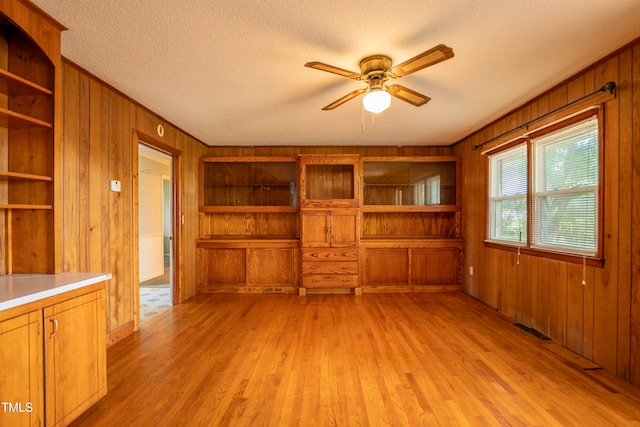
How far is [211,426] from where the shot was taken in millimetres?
1676

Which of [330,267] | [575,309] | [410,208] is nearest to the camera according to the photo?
[575,309]

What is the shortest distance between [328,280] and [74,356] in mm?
3202

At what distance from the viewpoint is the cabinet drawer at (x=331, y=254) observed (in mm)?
4465

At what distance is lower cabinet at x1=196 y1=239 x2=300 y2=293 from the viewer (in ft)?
15.0

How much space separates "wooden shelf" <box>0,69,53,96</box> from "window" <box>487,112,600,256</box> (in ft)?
12.9

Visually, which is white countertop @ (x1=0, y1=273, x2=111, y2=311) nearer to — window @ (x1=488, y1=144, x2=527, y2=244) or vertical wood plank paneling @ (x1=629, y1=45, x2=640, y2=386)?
vertical wood plank paneling @ (x1=629, y1=45, x2=640, y2=386)

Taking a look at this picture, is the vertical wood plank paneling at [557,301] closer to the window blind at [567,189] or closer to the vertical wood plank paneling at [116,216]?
the window blind at [567,189]

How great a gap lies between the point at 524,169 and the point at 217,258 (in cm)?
428

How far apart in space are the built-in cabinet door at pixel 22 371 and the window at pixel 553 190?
12.2 feet

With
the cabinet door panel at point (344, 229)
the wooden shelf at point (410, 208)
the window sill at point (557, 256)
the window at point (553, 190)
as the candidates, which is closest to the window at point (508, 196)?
the window at point (553, 190)

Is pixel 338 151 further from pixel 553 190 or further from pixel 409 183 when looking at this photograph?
pixel 553 190

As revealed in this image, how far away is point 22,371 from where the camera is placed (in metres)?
1.36

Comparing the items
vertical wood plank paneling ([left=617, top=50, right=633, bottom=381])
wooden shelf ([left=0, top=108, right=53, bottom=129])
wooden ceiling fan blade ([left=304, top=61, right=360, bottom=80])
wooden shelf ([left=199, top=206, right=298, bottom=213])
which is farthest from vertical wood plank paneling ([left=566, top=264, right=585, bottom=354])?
wooden shelf ([left=0, top=108, right=53, bottom=129])

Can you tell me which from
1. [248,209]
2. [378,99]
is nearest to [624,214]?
[378,99]
